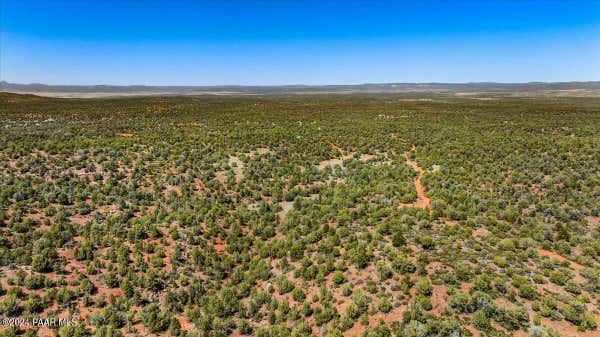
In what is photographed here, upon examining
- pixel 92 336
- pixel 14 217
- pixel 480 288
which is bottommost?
pixel 92 336

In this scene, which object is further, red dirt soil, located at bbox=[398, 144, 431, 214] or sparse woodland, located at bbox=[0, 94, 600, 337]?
red dirt soil, located at bbox=[398, 144, 431, 214]

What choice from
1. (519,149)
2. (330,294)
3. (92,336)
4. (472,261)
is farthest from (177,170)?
(519,149)

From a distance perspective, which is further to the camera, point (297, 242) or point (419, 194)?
point (419, 194)

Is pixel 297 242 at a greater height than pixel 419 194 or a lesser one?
lesser

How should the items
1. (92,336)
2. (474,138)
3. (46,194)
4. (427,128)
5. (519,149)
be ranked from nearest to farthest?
(92,336) → (46,194) → (519,149) → (474,138) → (427,128)

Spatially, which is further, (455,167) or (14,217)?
(455,167)

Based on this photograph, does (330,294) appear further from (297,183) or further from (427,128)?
(427,128)

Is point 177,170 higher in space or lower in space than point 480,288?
higher

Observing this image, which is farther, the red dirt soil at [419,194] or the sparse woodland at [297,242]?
the red dirt soil at [419,194]
